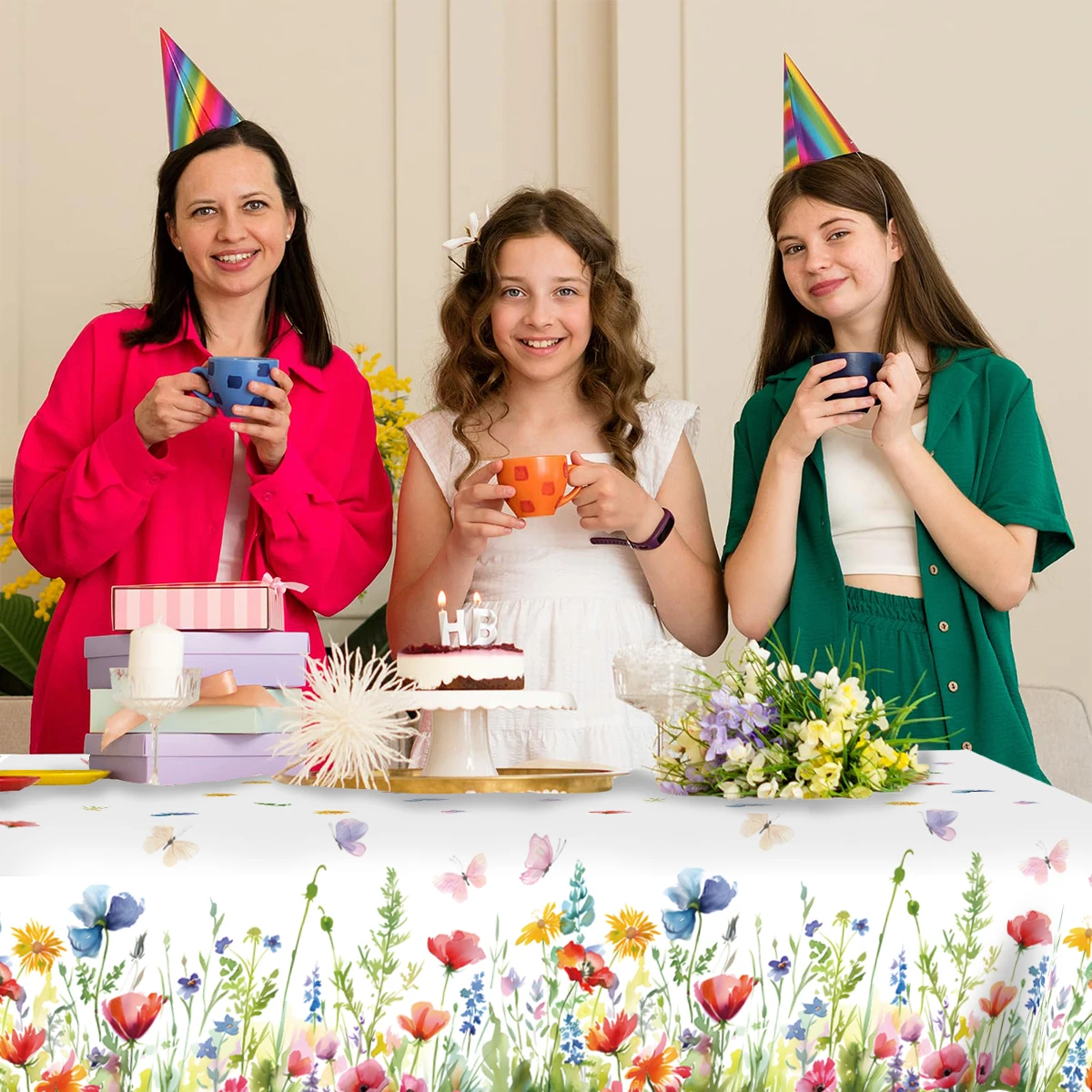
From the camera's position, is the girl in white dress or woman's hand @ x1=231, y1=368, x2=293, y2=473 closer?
woman's hand @ x1=231, y1=368, x2=293, y2=473

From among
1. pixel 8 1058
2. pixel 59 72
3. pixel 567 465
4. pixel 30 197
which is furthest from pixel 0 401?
pixel 8 1058

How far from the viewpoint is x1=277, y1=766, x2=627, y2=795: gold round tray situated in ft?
3.92

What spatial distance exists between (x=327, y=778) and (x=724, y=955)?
46 cm

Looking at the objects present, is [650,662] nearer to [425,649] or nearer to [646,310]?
[425,649]

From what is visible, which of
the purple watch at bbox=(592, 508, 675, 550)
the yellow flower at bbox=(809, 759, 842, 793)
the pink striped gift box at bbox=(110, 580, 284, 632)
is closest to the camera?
the yellow flower at bbox=(809, 759, 842, 793)

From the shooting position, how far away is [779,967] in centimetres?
95

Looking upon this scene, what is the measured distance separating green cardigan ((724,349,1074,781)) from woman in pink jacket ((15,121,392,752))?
0.70 meters

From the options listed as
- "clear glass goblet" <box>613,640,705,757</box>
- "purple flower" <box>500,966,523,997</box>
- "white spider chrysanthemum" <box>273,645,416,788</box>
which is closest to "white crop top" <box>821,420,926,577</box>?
"clear glass goblet" <box>613,640,705,757</box>

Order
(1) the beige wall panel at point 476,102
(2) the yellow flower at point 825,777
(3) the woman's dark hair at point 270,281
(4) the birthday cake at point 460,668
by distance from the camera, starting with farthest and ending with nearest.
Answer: (1) the beige wall panel at point 476,102
(3) the woman's dark hair at point 270,281
(4) the birthday cake at point 460,668
(2) the yellow flower at point 825,777

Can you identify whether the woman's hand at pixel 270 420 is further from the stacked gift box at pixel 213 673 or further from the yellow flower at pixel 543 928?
the yellow flower at pixel 543 928

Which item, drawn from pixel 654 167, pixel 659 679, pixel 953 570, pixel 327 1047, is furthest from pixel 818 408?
pixel 654 167

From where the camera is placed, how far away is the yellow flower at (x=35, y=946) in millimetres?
911

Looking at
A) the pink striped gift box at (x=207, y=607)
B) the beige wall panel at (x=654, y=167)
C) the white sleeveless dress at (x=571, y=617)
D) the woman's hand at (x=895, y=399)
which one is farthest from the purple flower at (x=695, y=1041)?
the beige wall panel at (x=654, y=167)

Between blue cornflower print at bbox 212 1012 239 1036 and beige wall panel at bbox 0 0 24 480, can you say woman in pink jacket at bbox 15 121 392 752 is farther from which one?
beige wall panel at bbox 0 0 24 480
